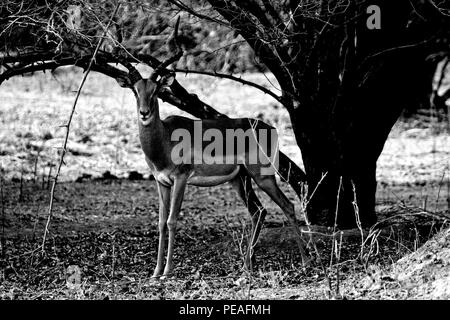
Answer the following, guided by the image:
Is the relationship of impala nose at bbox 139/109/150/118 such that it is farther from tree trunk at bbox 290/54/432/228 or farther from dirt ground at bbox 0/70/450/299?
tree trunk at bbox 290/54/432/228

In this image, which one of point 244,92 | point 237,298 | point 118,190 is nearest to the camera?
point 237,298

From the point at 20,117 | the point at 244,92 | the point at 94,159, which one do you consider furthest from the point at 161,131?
the point at 244,92

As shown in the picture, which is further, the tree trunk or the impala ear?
the tree trunk

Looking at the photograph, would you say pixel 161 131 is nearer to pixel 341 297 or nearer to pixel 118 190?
pixel 341 297

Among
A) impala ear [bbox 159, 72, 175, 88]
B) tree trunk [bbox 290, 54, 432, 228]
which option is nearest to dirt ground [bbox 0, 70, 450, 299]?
tree trunk [bbox 290, 54, 432, 228]

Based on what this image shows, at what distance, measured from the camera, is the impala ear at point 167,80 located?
29.8 ft

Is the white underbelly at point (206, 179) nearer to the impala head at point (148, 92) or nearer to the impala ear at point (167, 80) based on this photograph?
the impala head at point (148, 92)

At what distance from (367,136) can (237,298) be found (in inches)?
136

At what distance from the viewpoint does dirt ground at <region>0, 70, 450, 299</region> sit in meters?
7.58

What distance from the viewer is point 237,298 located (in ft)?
23.9

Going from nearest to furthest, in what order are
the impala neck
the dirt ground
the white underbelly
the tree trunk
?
the dirt ground
the impala neck
the white underbelly
the tree trunk

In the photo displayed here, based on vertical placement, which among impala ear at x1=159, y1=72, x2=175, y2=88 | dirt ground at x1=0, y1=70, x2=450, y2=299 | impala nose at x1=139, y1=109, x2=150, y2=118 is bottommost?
dirt ground at x1=0, y1=70, x2=450, y2=299

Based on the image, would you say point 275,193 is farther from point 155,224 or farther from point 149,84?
point 155,224

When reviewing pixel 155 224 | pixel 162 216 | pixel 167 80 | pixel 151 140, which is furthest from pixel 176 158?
pixel 155 224
